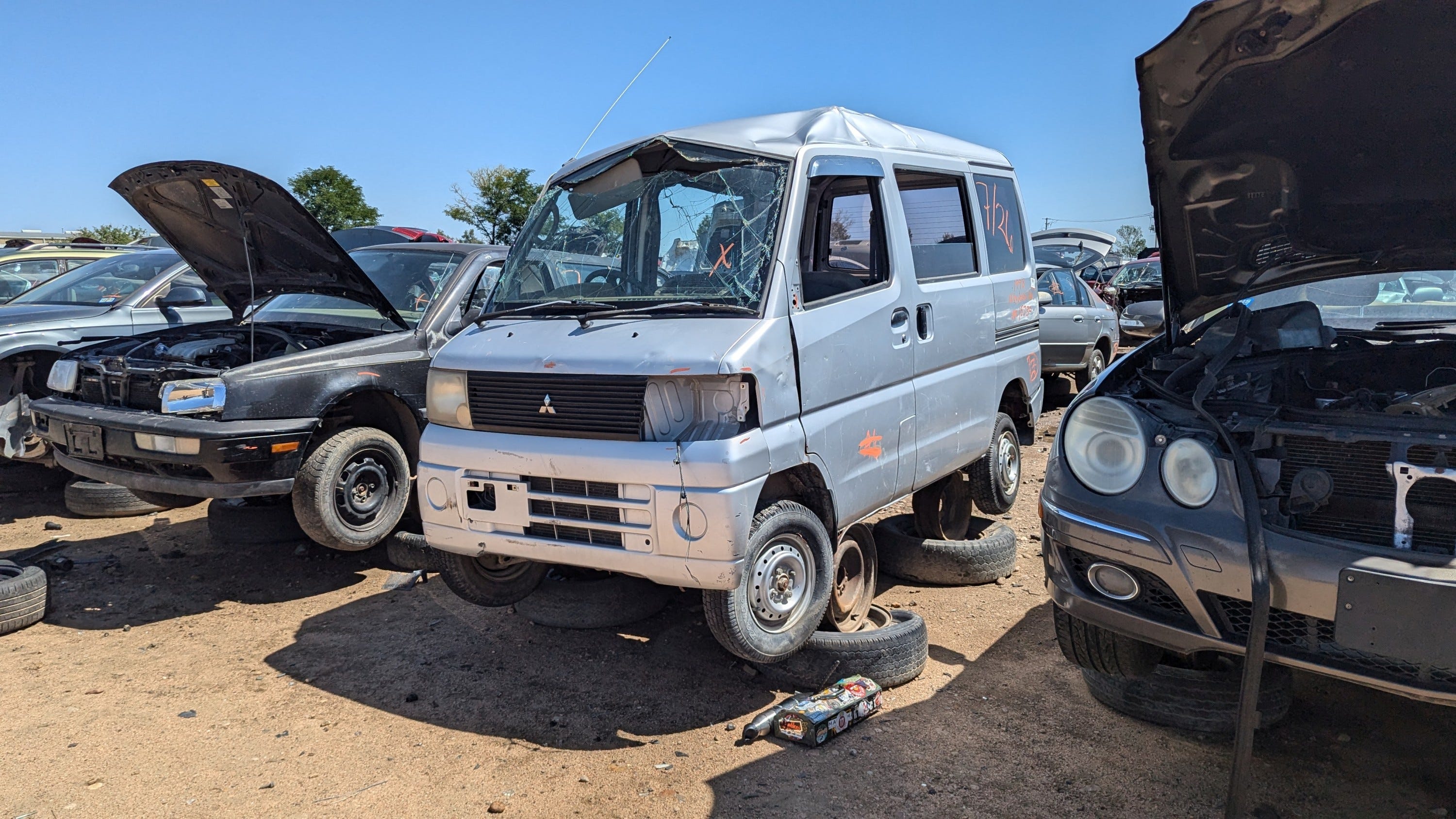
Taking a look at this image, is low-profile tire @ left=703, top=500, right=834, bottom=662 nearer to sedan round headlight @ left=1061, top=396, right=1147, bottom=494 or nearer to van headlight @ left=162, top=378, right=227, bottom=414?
sedan round headlight @ left=1061, top=396, right=1147, bottom=494

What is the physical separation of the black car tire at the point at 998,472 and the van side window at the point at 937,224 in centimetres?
104

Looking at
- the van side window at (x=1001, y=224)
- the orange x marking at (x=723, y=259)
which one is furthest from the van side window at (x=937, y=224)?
the orange x marking at (x=723, y=259)

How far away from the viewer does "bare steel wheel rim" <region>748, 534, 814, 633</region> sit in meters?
3.45

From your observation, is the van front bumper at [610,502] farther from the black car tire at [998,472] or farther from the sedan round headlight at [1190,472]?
the black car tire at [998,472]

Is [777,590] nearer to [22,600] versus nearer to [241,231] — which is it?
[22,600]

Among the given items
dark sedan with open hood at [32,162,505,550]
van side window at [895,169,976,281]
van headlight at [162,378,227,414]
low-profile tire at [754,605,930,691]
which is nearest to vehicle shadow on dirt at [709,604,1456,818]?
low-profile tire at [754,605,930,691]

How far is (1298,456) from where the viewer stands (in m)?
2.74

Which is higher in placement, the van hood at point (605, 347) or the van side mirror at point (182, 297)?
the van side mirror at point (182, 297)

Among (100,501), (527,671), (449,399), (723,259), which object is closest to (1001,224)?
(723,259)

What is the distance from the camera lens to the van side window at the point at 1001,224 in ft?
17.5

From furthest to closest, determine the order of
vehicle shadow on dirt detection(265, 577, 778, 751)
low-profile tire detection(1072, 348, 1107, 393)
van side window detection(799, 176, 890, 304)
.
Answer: low-profile tire detection(1072, 348, 1107, 393) < van side window detection(799, 176, 890, 304) < vehicle shadow on dirt detection(265, 577, 778, 751)

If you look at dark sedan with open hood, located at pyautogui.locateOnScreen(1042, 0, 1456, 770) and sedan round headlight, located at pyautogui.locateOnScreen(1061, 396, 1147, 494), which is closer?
dark sedan with open hood, located at pyautogui.locateOnScreen(1042, 0, 1456, 770)

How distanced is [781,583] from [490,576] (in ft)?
4.73

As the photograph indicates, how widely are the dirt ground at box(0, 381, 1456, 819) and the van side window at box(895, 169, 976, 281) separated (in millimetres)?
1765
